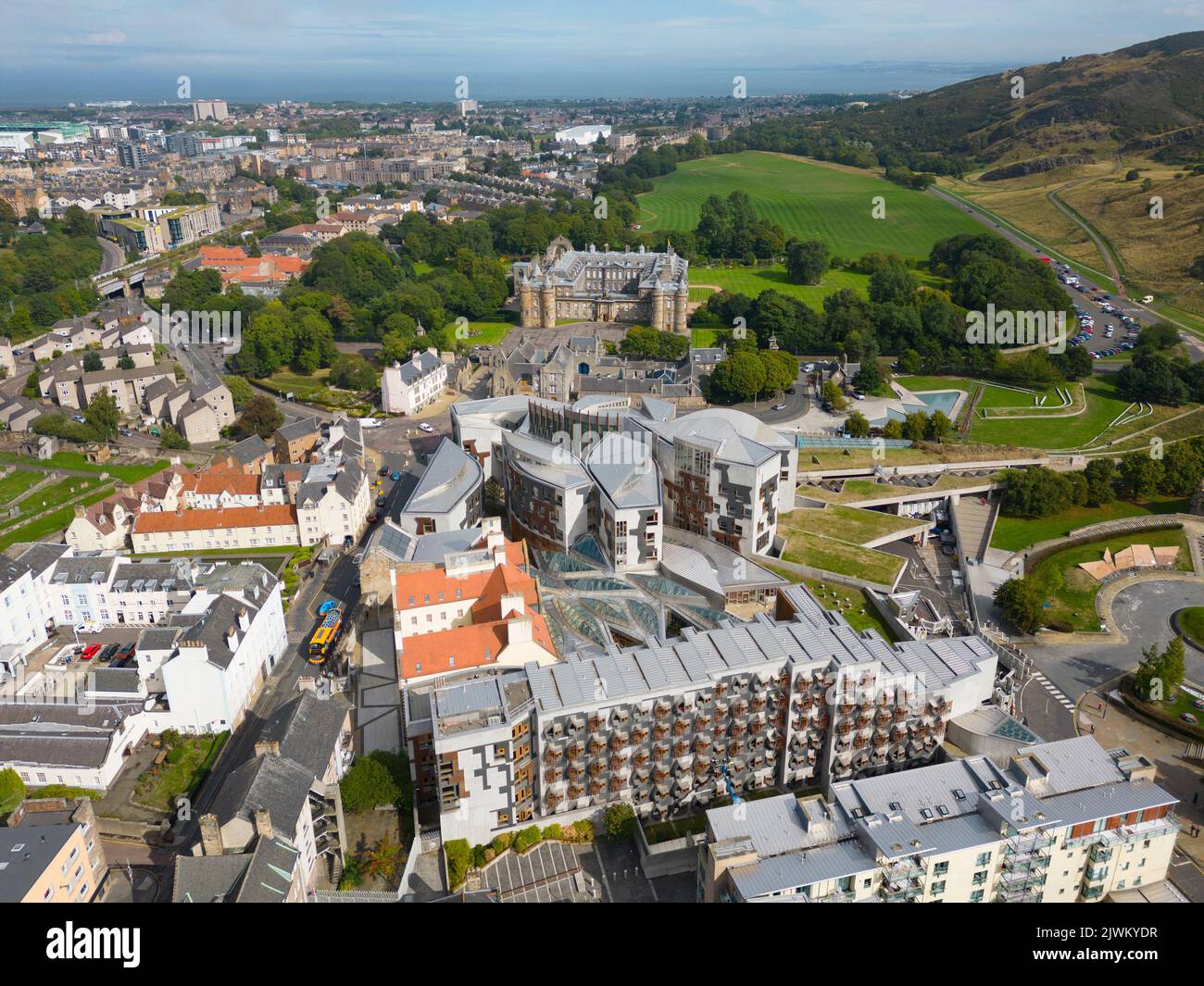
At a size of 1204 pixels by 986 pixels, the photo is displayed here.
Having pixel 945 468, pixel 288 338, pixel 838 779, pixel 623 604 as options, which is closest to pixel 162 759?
pixel 623 604

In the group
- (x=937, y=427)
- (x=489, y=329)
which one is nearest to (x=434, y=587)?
(x=937, y=427)

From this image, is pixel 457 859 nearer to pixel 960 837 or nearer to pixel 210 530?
pixel 960 837

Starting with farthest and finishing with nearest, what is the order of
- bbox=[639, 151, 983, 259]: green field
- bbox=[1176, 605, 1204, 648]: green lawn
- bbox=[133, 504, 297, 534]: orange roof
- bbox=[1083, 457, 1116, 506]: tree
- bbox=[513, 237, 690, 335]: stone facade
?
Answer: 1. bbox=[639, 151, 983, 259]: green field
2. bbox=[513, 237, 690, 335]: stone facade
3. bbox=[1083, 457, 1116, 506]: tree
4. bbox=[133, 504, 297, 534]: orange roof
5. bbox=[1176, 605, 1204, 648]: green lawn

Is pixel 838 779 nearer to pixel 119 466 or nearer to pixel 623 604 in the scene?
pixel 623 604

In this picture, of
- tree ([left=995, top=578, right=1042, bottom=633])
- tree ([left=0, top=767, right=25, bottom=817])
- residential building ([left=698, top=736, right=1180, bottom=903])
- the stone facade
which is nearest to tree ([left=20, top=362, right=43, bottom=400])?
the stone facade

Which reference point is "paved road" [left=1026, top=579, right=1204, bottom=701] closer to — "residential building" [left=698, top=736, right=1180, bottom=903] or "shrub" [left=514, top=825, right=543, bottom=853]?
"residential building" [left=698, top=736, right=1180, bottom=903]

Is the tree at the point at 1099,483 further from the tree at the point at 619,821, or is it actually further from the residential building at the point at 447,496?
the tree at the point at 619,821

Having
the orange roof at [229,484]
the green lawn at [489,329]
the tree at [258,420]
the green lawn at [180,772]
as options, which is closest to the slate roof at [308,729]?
the green lawn at [180,772]
